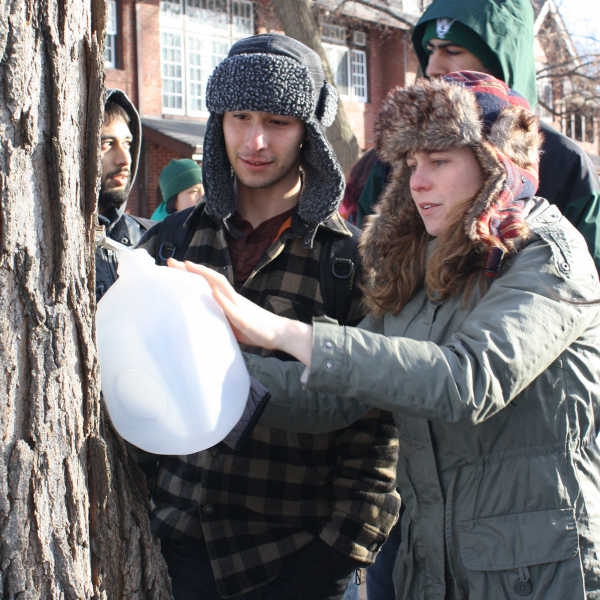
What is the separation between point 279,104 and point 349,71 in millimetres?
16825

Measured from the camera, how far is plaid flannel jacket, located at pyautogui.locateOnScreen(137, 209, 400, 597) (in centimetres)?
188

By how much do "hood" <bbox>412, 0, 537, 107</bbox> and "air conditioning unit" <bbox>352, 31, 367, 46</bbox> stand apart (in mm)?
16092

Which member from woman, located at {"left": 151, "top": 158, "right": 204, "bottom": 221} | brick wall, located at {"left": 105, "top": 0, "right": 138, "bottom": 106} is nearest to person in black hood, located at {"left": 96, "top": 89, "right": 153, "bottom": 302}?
woman, located at {"left": 151, "top": 158, "right": 204, "bottom": 221}

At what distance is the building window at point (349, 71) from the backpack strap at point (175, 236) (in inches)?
636

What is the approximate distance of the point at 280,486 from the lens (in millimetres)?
1932

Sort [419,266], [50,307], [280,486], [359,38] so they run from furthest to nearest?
[359,38] → [280,486] → [419,266] → [50,307]

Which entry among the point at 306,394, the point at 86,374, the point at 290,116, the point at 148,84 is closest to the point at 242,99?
the point at 290,116

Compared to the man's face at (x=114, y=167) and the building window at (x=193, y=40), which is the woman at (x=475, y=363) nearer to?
the man's face at (x=114, y=167)

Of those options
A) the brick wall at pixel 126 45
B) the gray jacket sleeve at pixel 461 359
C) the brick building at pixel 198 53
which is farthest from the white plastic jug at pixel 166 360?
the brick wall at pixel 126 45

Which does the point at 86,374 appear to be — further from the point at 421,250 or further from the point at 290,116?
the point at 290,116

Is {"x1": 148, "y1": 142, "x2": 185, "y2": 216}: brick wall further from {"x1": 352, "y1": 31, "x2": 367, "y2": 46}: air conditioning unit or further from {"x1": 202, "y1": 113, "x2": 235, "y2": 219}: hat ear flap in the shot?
{"x1": 202, "y1": 113, "x2": 235, "y2": 219}: hat ear flap

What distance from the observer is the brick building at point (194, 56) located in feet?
44.3

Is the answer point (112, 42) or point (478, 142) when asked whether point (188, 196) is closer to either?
point (478, 142)

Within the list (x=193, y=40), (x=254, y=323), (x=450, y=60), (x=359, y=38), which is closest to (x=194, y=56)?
(x=193, y=40)
